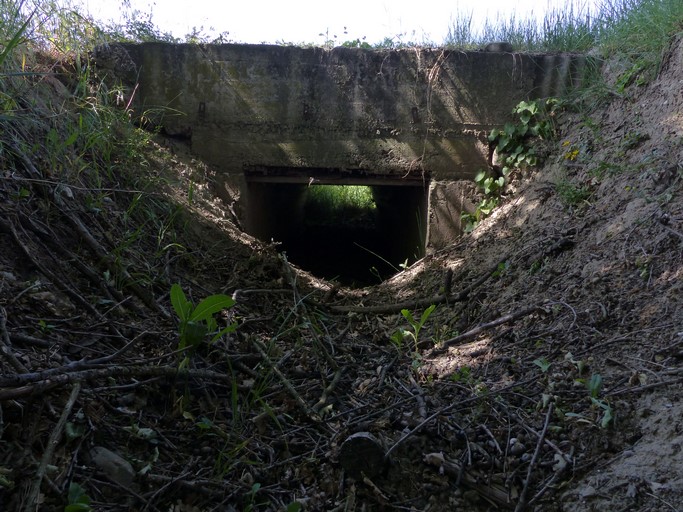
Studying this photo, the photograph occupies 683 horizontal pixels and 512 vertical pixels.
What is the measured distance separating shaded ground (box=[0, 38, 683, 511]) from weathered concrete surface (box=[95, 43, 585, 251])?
4.54 ft

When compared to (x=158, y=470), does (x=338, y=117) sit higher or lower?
higher

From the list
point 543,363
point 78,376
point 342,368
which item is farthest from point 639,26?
point 78,376

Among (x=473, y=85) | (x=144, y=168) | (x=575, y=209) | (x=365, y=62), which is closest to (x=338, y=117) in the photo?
(x=365, y=62)

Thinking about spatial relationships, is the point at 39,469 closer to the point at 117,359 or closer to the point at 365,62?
the point at 117,359

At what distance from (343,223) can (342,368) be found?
7.52m

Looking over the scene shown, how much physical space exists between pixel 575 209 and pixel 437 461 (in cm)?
257

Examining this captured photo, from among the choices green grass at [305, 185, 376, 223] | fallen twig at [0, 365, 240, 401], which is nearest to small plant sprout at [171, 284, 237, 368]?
fallen twig at [0, 365, 240, 401]

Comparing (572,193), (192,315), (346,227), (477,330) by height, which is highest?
(572,193)

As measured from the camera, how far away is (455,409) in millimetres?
2656

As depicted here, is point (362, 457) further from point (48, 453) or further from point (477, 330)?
point (477, 330)

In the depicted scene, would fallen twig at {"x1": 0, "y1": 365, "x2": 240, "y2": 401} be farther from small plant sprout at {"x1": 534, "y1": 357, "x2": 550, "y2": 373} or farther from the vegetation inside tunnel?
the vegetation inside tunnel

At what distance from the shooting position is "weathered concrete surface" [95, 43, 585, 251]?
18.0ft

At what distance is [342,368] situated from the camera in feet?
10.4

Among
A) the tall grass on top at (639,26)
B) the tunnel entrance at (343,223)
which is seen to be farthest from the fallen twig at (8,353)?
the tall grass on top at (639,26)
